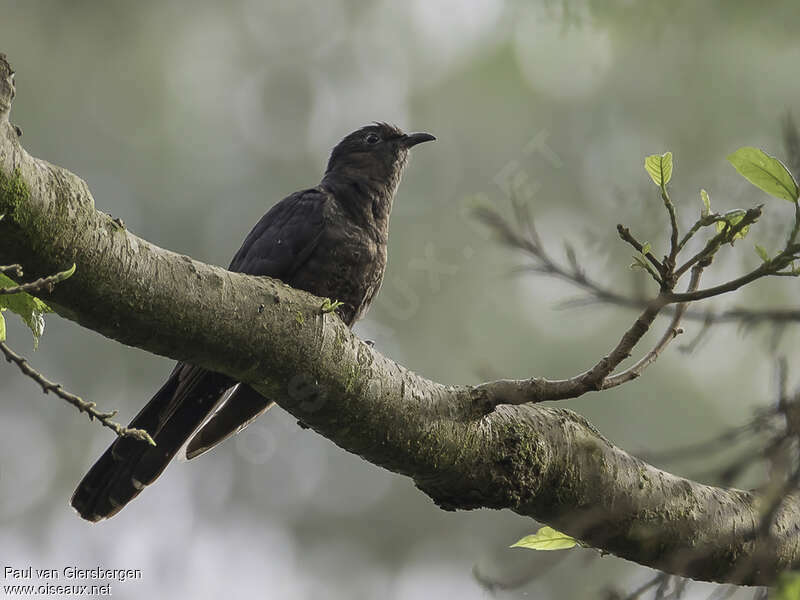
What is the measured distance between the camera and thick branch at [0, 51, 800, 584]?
1979 millimetres

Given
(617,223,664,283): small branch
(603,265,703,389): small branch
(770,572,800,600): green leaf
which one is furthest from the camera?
(603,265,703,389): small branch

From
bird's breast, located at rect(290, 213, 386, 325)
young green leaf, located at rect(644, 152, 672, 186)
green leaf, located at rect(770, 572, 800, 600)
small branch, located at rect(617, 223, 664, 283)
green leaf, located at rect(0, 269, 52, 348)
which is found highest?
bird's breast, located at rect(290, 213, 386, 325)

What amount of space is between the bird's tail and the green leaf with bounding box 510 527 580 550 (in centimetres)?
140

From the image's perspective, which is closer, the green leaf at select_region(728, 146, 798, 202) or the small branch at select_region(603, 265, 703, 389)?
the green leaf at select_region(728, 146, 798, 202)

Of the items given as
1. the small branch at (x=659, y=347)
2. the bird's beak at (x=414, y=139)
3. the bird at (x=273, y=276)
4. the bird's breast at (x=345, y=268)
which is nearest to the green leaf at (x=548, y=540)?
the small branch at (x=659, y=347)

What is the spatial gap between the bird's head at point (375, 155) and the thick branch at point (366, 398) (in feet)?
7.43

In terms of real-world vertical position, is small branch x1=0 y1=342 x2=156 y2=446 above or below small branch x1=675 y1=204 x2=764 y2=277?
below

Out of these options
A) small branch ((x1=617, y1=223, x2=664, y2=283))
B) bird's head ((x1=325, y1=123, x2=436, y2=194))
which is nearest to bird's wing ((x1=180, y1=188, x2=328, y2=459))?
bird's head ((x1=325, y1=123, x2=436, y2=194))

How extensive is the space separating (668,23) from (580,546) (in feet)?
16.2

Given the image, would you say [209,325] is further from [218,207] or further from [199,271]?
[218,207]

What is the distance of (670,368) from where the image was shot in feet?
24.7

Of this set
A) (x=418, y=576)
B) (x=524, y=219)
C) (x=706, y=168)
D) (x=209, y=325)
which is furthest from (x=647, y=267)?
(x=418, y=576)

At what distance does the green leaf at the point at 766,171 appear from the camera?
2.04 meters

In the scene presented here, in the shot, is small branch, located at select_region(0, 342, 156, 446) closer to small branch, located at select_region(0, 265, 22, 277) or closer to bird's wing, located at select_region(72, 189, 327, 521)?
small branch, located at select_region(0, 265, 22, 277)
